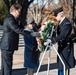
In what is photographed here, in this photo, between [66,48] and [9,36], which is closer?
[9,36]

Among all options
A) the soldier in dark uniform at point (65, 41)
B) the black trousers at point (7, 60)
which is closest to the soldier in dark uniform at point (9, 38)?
the black trousers at point (7, 60)

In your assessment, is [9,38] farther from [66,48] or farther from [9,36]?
[66,48]

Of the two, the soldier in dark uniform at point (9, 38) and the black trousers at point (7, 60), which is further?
the black trousers at point (7, 60)

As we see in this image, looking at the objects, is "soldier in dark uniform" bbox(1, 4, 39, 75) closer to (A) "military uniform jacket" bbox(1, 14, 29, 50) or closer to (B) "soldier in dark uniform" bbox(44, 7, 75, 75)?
(A) "military uniform jacket" bbox(1, 14, 29, 50)

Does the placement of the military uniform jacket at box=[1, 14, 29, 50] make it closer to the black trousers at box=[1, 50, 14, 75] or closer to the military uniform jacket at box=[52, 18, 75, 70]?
the black trousers at box=[1, 50, 14, 75]

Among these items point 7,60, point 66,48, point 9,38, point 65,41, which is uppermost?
point 9,38

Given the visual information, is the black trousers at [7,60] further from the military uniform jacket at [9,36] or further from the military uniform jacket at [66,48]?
the military uniform jacket at [66,48]

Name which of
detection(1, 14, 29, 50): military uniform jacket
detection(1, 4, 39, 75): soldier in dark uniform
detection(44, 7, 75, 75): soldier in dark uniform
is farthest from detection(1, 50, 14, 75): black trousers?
detection(44, 7, 75, 75): soldier in dark uniform

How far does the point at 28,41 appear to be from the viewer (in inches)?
293

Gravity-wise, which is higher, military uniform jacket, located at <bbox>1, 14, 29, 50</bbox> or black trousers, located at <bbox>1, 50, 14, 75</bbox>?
military uniform jacket, located at <bbox>1, 14, 29, 50</bbox>

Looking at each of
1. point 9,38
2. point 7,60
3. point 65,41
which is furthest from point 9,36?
point 65,41

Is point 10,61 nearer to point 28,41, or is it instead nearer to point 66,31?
point 28,41

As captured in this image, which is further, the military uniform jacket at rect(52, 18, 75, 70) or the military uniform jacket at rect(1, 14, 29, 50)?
the military uniform jacket at rect(52, 18, 75, 70)

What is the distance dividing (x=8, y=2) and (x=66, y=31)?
26.1m
